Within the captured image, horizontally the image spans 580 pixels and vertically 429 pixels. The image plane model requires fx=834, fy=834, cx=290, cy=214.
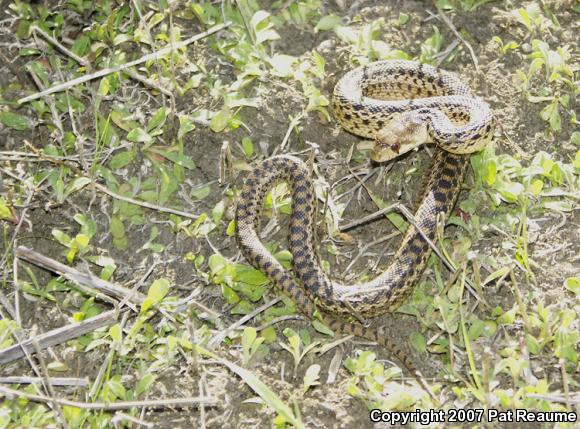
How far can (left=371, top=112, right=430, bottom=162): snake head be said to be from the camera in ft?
21.7

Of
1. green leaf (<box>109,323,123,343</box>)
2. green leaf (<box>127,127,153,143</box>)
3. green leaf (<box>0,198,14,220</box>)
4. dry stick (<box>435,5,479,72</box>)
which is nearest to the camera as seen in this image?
green leaf (<box>109,323,123,343</box>)

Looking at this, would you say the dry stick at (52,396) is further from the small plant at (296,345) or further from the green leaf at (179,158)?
the green leaf at (179,158)

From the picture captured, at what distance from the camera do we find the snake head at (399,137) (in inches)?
261

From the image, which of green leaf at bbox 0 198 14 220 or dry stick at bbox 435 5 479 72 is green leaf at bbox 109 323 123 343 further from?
dry stick at bbox 435 5 479 72

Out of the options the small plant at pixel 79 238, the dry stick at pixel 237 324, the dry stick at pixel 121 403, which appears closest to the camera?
the dry stick at pixel 121 403

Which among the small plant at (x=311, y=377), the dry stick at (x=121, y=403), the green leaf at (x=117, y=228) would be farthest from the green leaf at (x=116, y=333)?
the small plant at (x=311, y=377)

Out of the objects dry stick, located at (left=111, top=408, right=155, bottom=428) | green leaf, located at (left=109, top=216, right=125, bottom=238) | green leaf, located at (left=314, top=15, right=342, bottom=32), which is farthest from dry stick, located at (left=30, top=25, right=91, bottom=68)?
dry stick, located at (left=111, top=408, right=155, bottom=428)

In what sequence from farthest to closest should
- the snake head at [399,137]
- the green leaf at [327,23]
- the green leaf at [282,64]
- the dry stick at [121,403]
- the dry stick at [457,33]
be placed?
1. the green leaf at [327,23]
2. the dry stick at [457,33]
3. the green leaf at [282,64]
4. the snake head at [399,137]
5. the dry stick at [121,403]

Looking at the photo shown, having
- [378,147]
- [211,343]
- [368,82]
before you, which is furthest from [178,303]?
[368,82]

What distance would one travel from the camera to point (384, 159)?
6691mm

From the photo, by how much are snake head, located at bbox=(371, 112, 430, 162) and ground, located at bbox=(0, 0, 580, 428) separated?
269 millimetres

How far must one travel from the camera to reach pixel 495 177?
21.6 ft

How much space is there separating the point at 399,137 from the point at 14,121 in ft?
10.7

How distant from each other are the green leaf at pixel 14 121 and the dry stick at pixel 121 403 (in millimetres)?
2486
